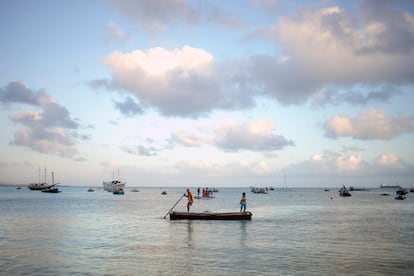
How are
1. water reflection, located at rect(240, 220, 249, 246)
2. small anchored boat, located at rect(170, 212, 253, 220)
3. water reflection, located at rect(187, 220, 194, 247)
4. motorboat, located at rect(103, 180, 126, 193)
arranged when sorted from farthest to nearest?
motorboat, located at rect(103, 180, 126, 193) → small anchored boat, located at rect(170, 212, 253, 220) → water reflection, located at rect(240, 220, 249, 246) → water reflection, located at rect(187, 220, 194, 247)

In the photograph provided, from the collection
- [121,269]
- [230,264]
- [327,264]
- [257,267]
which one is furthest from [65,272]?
[327,264]

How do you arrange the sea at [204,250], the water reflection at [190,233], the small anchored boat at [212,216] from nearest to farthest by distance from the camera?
1. the sea at [204,250]
2. the water reflection at [190,233]
3. the small anchored boat at [212,216]

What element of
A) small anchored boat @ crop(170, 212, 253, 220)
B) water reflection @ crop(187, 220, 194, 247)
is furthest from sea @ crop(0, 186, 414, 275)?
small anchored boat @ crop(170, 212, 253, 220)

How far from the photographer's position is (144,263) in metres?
18.1

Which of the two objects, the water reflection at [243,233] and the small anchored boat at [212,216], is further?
the small anchored boat at [212,216]

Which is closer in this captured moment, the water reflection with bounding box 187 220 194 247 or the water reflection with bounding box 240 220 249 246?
the water reflection with bounding box 187 220 194 247

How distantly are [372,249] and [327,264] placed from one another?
6267mm

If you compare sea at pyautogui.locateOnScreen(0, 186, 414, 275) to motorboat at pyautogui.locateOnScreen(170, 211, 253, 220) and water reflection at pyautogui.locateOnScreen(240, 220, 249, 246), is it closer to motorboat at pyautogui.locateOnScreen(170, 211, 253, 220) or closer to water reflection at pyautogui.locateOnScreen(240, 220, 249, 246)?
water reflection at pyautogui.locateOnScreen(240, 220, 249, 246)

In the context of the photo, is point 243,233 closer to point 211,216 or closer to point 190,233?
point 190,233

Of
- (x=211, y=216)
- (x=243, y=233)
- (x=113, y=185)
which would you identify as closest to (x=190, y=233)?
(x=243, y=233)

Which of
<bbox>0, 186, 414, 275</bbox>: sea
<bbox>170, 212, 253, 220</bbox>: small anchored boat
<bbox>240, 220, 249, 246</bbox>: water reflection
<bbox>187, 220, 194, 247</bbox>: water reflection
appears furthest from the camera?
<bbox>170, 212, 253, 220</bbox>: small anchored boat

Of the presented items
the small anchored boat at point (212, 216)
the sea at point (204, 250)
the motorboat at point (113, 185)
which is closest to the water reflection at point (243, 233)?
the sea at point (204, 250)

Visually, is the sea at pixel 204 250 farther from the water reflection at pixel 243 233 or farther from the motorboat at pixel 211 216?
the motorboat at pixel 211 216

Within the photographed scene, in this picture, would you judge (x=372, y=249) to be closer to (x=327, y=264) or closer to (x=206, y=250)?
(x=327, y=264)
